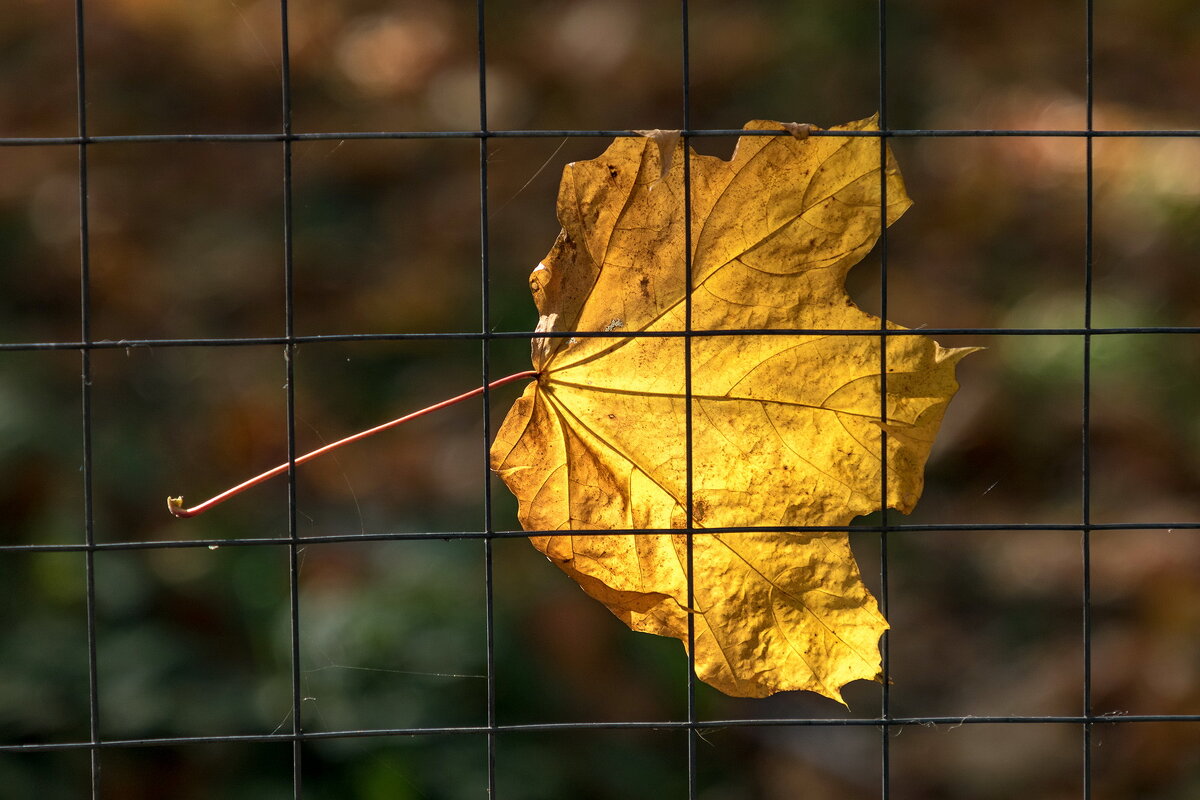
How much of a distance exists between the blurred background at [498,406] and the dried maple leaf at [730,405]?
3.29 feet

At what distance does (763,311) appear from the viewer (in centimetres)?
75

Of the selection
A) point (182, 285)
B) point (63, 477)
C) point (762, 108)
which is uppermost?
point (762, 108)

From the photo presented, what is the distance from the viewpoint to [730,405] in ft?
2.54

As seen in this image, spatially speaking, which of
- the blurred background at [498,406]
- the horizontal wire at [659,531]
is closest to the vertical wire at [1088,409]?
the horizontal wire at [659,531]

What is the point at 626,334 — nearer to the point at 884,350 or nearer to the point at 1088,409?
the point at 884,350

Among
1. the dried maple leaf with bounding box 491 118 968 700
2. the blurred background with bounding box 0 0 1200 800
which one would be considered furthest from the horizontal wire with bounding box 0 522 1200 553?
the blurred background with bounding box 0 0 1200 800

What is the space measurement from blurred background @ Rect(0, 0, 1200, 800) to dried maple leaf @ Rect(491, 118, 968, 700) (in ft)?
3.29

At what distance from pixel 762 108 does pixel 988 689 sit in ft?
4.14

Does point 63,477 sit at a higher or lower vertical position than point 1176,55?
lower

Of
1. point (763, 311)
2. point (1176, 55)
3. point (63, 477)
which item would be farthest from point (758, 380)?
point (1176, 55)

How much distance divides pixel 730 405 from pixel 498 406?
4.56 feet

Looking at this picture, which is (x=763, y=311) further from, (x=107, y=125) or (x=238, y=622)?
(x=107, y=125)

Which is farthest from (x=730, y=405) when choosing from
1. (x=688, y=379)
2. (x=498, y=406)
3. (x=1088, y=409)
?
(x=498, y=406)

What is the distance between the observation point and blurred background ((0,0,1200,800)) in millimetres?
1843
